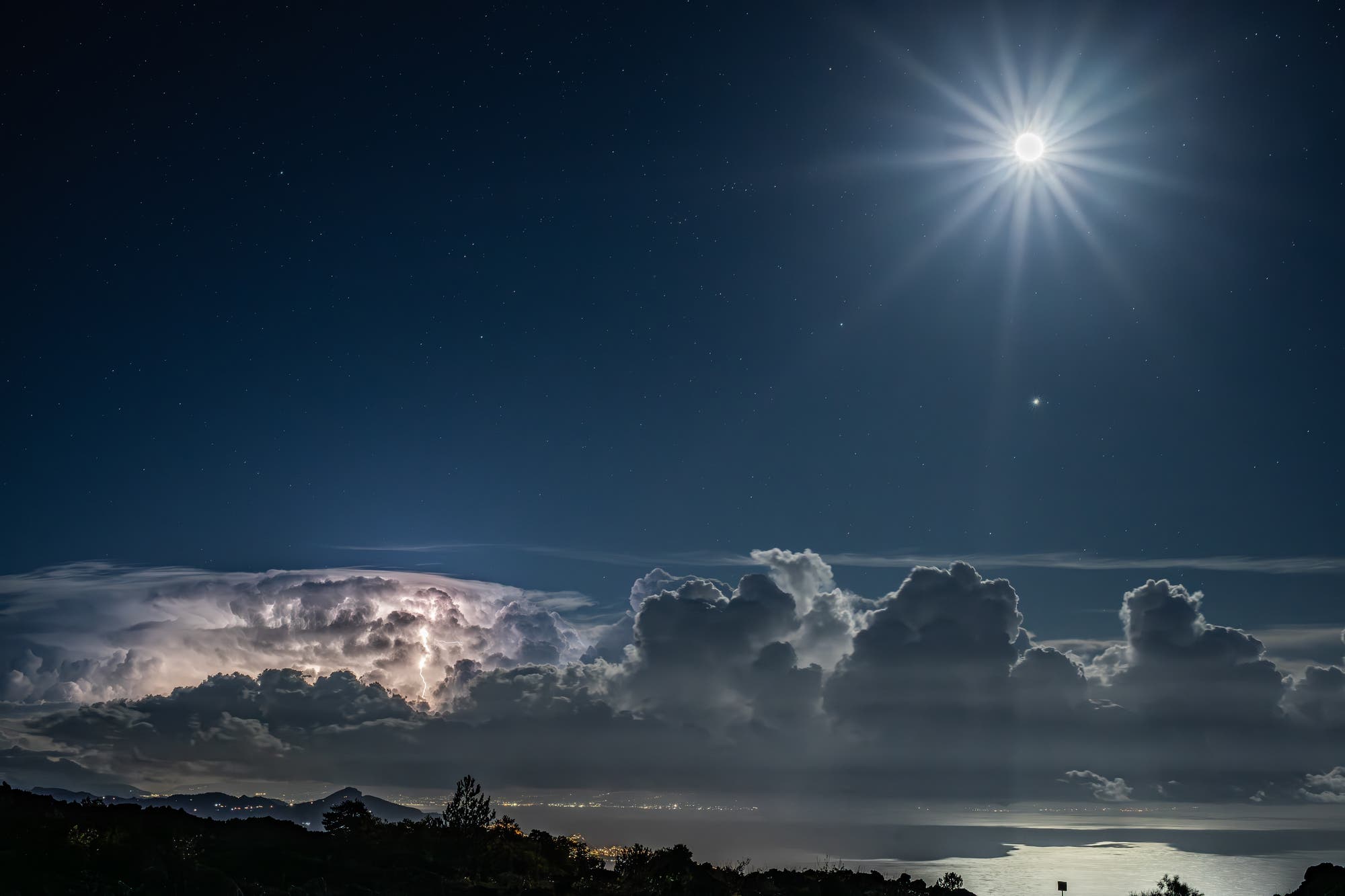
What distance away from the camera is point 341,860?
54781mm

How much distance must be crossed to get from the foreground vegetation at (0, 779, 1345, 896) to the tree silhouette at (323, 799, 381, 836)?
11 centimetres

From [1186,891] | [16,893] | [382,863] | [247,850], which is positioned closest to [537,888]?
[382,863]

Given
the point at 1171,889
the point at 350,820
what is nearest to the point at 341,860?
the point at 350,820

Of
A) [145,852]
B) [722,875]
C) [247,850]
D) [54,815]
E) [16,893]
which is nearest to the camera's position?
[16,893]

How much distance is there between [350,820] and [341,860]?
7.78m

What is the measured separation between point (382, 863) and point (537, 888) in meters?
10.4

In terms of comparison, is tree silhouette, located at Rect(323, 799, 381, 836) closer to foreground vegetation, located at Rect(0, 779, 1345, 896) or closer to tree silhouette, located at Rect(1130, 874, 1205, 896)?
foreground vegetation, located at Rect(0, 779, 1345, 896)

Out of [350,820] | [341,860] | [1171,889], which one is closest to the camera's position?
[341,860]

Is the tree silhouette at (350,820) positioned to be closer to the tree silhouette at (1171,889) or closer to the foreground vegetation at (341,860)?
the foreground vegetation at (341,860)

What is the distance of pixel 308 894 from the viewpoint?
152ft

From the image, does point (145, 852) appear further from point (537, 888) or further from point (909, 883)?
point (909, 883)

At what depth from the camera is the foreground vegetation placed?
4378 centimetres

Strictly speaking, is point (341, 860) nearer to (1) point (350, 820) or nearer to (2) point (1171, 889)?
(1) point (350, 820)

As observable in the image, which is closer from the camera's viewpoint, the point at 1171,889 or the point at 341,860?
the point at 341,860
